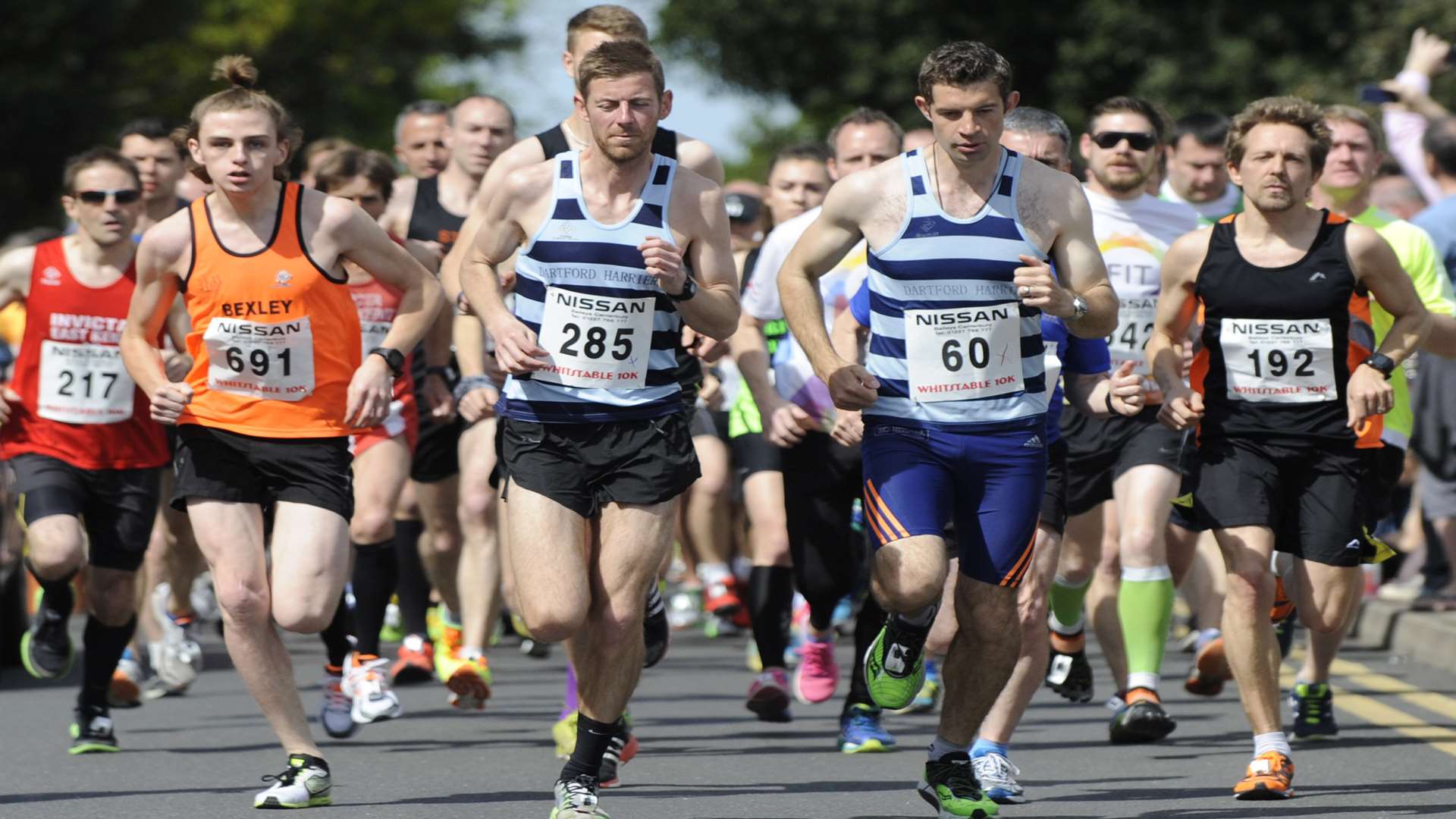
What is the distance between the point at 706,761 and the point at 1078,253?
2709 millimetres

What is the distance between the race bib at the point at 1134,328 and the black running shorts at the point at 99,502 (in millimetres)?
3685

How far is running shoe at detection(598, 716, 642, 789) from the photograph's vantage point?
823 cm

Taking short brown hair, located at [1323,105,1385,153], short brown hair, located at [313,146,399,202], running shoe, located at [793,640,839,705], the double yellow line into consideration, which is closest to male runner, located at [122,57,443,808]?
running shoe, located at [793,640,839,705]

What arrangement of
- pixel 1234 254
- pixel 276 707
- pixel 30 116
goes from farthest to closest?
1. pixel 30 116
2. pixel 1234 254
3. pixel 276 707

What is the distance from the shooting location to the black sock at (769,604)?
10188 millimetres

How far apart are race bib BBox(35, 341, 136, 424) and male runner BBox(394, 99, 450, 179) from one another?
3.08 meters

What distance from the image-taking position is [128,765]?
909cm

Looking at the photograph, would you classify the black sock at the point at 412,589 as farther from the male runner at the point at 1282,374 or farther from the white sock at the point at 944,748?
the white sock at the point at 944,748

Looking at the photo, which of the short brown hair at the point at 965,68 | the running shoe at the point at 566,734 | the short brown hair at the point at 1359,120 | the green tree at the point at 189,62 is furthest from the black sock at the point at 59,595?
the green tree at the point at 189,62

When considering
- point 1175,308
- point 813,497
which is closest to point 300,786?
point 813,497

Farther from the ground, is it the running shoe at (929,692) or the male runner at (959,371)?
the male runner at (959,371)

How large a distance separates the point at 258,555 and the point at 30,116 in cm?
2789

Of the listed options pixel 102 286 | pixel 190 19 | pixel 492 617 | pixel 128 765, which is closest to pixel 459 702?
pixel 492 617

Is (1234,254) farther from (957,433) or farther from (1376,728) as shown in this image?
(1376,728)
